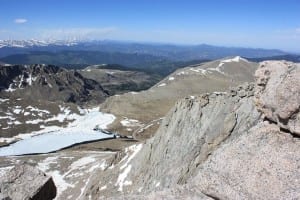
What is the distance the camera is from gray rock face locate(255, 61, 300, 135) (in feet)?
50.8

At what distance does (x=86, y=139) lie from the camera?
587 ft

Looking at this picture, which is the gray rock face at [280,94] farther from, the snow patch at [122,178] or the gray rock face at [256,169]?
the snow patch at [122,178]

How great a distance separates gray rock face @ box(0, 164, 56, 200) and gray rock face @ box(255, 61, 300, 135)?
37.0ft

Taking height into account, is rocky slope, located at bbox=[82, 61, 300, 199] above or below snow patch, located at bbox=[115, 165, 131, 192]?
above

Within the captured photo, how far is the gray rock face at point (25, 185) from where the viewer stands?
18516 millimetres

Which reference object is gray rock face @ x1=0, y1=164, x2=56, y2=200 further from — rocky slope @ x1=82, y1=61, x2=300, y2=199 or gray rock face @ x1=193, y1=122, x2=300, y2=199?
gray rock face @ x1=193, y1=122, x2=300, y2=199

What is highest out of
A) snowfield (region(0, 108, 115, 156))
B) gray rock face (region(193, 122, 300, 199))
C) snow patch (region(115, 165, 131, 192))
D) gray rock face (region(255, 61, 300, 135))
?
gray rock face (region(255, 61, 300, 135))

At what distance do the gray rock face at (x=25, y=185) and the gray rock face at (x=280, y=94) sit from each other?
1127 centimetres

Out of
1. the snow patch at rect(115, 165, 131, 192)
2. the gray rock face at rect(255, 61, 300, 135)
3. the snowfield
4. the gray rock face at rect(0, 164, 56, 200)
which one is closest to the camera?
the gray rock face at rect(255, 61, 300, 135)

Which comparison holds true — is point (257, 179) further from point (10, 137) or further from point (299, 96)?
point (10, 137)

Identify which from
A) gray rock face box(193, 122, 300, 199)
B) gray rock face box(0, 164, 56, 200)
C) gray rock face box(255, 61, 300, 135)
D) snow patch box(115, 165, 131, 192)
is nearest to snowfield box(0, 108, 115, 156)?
snow patch box(115, 165, 131, 192)

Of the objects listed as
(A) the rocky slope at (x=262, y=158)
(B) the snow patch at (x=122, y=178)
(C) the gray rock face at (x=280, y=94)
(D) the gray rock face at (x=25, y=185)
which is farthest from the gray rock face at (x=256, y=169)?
(B) the snow patch at (x=122, y=178)

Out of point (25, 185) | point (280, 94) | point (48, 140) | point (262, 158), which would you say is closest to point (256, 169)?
point (262, 158)

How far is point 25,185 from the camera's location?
18859 millimetres
